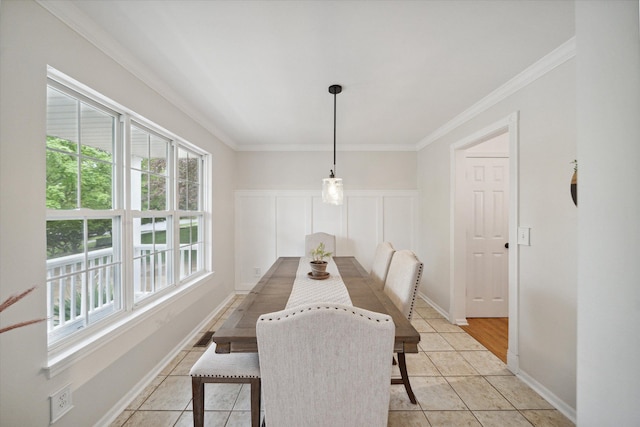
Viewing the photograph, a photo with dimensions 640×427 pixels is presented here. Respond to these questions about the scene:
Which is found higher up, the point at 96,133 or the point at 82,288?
the point at 96,133

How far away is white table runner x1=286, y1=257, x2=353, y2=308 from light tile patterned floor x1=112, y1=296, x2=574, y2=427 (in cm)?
80

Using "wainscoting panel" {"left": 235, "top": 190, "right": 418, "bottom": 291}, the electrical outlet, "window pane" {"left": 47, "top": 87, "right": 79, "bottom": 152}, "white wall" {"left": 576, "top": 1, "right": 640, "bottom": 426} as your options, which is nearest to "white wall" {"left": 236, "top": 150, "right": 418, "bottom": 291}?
"wainscoting panel" {"left": 235, "top": 190, "right": 418, "bottom": 291}

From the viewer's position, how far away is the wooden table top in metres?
1.33

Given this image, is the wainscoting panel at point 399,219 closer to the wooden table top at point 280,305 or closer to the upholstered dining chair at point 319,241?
the upholstered dining chair at point 319,241

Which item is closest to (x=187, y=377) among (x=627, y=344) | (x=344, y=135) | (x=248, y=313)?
(x=248, y=313)

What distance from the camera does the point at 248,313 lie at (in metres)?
1.62

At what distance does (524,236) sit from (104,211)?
3.05m

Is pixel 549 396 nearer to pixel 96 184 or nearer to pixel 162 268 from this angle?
pixel 162 268

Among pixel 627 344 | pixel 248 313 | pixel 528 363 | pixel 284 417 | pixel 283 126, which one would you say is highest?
pixel 283 126

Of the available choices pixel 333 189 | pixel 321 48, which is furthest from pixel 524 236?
pixel 321 48

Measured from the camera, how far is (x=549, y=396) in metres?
1.88

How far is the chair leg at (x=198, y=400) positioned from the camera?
1408 mm

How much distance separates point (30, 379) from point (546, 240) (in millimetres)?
3088

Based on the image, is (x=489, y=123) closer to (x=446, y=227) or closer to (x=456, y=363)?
(x=446, y=227)
